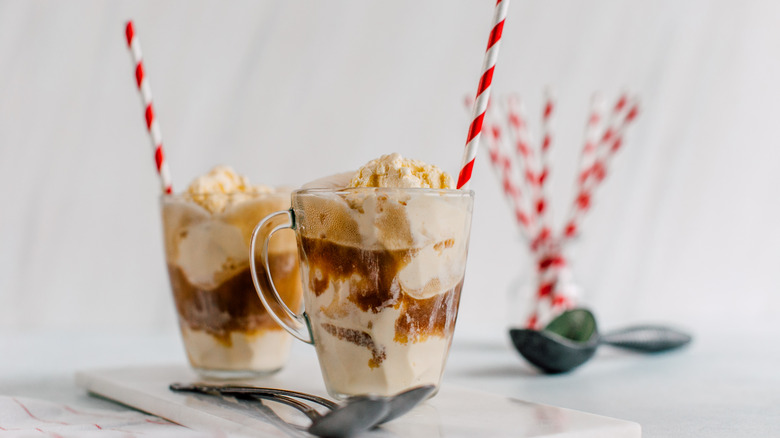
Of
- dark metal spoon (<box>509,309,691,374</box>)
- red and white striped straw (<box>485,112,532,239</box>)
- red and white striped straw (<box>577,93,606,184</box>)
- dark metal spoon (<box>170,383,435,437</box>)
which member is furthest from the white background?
dark metal spoon (<box>170,383,435,437</box>)

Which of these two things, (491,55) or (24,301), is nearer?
(491,55)

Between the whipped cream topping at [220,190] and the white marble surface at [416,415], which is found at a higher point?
the whipped cream topping at [220,190]

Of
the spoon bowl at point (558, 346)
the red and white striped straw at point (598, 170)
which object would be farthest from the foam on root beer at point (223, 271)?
the red and white striped straw at point (598, 170)

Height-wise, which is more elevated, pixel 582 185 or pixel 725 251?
pixel 582 185

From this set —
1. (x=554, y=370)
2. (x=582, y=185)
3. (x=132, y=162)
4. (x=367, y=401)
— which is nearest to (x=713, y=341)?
(x=582, y=185)

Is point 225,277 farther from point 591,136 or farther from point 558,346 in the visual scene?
point 591,136

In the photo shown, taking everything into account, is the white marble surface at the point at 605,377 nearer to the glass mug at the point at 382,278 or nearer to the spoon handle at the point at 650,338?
the spoon handle at the point at 650,338

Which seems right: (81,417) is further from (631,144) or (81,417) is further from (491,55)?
(631,144)

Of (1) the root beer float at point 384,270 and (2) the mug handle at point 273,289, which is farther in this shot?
(2) the mug handle at point 273,289
